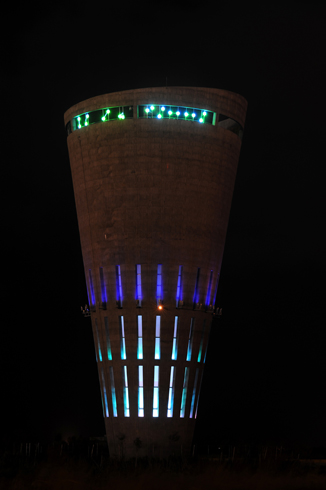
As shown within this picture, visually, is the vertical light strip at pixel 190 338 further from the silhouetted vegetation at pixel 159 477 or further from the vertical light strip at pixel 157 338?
the silhouetted vegetation at pixel 159 477

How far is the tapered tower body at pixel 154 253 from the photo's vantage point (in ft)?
178

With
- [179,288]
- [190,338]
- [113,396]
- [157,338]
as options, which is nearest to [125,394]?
[113,396]

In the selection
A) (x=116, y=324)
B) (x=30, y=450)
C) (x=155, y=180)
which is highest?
(x=155, y=180)

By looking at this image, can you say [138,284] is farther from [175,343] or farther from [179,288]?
[175,343]

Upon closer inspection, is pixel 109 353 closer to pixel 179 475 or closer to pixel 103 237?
pixel 103 237

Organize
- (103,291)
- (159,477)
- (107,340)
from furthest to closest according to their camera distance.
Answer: (103,291), (107,340), (159,477)

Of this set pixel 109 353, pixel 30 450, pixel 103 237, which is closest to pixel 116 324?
pixel 109 353

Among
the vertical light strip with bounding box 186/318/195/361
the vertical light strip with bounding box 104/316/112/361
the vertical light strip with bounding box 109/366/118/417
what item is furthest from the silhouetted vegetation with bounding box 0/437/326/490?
the vertical light strip with bounding box 104/316/112/361

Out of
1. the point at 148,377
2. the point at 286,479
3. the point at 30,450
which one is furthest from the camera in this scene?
the point at 30,450

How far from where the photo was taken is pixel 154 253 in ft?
179

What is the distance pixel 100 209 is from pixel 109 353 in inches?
392

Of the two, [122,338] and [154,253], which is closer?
[154,253]

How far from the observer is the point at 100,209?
184ft

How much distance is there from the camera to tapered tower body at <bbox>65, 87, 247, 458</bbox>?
54.2m
